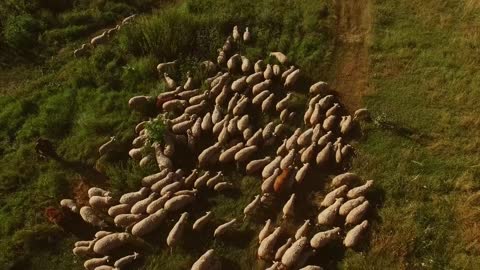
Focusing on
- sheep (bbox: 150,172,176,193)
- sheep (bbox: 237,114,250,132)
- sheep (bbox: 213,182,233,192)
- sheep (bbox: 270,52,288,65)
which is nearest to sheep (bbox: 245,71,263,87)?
sheep (bbox: 270,52,288,65)

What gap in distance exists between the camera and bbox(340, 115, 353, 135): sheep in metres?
13.7

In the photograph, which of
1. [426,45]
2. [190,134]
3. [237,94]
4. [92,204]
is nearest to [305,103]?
[237,94]

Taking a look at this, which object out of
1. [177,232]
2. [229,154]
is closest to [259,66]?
[229,154]

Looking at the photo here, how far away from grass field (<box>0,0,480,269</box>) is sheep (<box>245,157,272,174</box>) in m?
0.23

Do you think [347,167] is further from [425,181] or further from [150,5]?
[150,5]

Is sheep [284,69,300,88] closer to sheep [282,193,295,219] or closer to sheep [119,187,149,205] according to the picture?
sheep [282,193,295,219]

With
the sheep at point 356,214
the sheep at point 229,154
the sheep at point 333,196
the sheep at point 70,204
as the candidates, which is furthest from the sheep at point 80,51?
the sheep at point 356,214

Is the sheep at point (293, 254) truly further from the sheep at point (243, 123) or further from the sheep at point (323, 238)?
the sheep at point (243, 123)

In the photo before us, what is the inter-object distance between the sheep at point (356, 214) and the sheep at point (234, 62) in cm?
556

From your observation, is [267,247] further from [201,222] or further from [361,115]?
[361,115]

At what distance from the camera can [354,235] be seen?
11.7 meters

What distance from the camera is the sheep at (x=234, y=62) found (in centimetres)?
1536

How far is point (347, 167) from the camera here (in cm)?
1315

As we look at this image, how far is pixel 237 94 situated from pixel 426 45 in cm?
586
